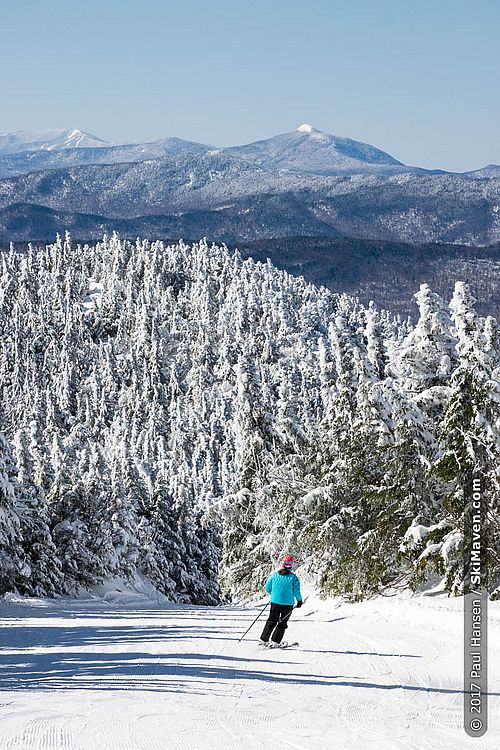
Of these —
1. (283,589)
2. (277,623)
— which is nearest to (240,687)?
(277,623)

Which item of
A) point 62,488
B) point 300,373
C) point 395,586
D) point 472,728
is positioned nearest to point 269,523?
point 395,586

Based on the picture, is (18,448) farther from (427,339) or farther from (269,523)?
(427,339)

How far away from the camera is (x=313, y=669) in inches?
477

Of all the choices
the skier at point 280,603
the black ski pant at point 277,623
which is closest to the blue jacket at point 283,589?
the skier at point 280,603

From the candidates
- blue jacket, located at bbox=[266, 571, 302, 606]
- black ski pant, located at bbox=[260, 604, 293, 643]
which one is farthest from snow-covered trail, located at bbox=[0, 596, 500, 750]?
blue jacket, located at bbox=[266, 571, 302, 606]

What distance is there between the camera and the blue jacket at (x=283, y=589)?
1430cm

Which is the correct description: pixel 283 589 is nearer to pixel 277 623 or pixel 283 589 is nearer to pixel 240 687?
pixel 277 623

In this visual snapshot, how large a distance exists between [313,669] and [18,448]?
109 ft

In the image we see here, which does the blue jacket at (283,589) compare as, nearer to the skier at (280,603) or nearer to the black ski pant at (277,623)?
the skier at (280,603)

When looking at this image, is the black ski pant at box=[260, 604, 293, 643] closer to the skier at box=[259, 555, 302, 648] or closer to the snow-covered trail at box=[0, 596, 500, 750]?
the skier at box=[259, 555, 302, 648]

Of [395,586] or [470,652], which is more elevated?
[470,652]

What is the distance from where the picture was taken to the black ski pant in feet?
46.4

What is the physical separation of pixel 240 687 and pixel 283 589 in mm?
3772

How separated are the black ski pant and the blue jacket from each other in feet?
0.38
